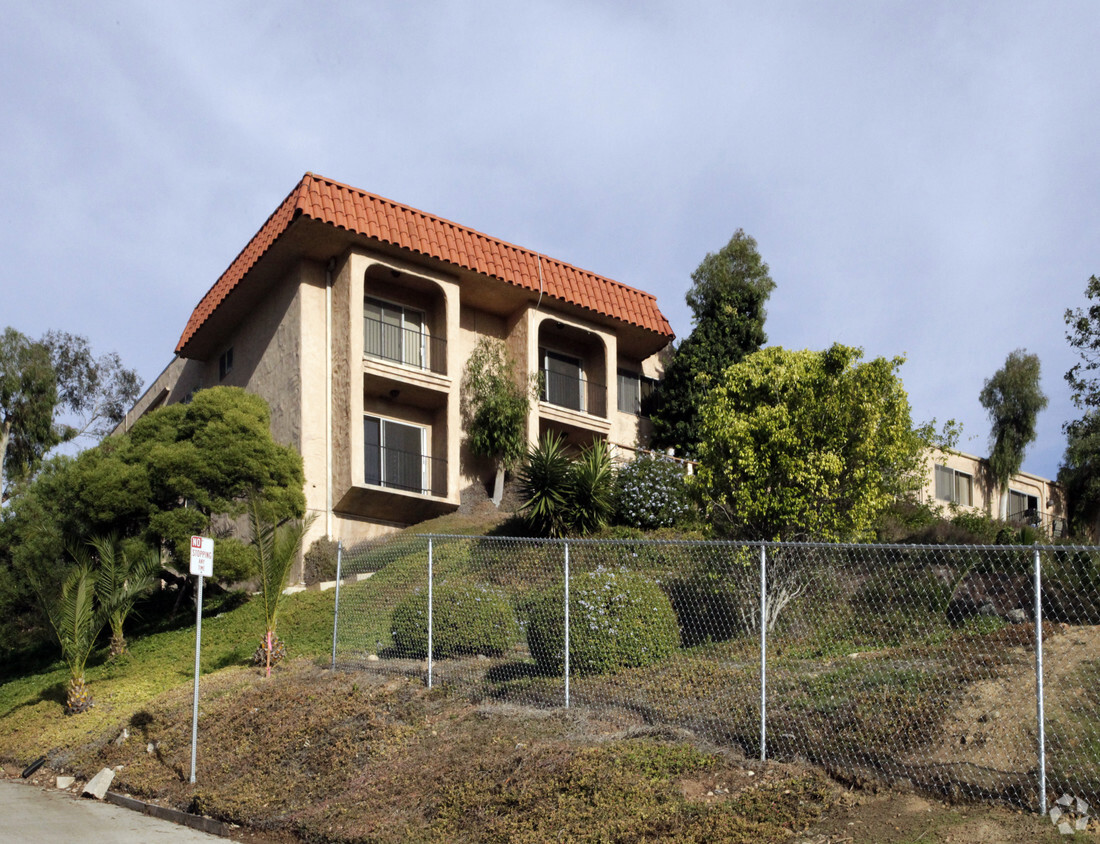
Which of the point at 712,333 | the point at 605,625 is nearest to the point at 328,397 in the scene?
the point at 712,333

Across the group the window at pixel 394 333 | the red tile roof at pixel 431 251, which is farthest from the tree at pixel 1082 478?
the window at pixel 394 333

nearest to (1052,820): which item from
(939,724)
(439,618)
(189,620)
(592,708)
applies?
(939,724)

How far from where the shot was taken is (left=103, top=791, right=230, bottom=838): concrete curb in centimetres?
990

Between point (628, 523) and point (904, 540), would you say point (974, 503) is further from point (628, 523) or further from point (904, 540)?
point (628, 523)

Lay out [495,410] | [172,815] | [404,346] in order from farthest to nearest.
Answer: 1. [404,346]
2. [495,410]
3. [172,815]

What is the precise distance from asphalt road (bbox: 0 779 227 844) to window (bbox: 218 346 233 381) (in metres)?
16.5

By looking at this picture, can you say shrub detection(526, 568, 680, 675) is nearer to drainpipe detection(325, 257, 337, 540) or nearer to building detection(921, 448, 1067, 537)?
drainpipe detection(325, 257, 337, 540)

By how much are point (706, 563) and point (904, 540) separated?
29.1 feet

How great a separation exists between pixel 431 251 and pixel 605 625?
14401 millimetres

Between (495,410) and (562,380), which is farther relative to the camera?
(562,380)

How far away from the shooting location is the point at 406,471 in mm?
24312

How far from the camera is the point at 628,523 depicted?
67.6 ft

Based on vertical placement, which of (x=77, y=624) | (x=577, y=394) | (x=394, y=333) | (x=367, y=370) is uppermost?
(x=394, y=333)

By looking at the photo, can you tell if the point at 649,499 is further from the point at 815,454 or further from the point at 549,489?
the point at 815,454
